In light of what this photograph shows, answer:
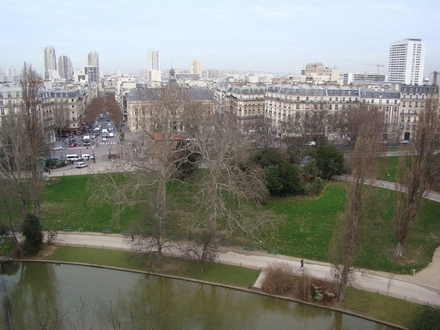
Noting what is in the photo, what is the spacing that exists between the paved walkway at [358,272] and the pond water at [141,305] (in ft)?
6.52

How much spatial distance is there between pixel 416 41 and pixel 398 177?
553 feet

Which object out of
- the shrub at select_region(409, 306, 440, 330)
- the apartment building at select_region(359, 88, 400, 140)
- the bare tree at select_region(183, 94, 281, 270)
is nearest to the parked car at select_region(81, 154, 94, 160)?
the bare tree at select_region(183, 94, 281, 270)

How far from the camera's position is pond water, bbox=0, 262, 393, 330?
1756cm

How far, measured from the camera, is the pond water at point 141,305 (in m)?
17.6

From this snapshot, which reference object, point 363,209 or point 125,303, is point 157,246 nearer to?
point 125,303

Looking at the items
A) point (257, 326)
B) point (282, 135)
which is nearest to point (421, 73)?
point (282, 135)

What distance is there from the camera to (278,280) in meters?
19.9

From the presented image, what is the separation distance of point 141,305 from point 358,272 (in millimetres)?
10937

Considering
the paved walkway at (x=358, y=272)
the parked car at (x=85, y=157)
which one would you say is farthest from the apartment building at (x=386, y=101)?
the paved walkway at (x=358, y=272)

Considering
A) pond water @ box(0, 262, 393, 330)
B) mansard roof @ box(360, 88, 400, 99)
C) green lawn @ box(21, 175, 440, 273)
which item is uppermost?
mansard roof @ box(360, 88, 400, 99)

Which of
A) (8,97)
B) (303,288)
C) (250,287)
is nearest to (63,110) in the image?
(8,97)

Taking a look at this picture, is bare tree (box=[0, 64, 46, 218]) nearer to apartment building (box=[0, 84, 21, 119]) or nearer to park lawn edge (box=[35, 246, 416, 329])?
park lawn edge (box=[35, 246, 416, 329])

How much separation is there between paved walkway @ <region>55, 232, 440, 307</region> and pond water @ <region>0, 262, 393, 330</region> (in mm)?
1988

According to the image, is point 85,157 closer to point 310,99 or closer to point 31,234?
point 31,234
